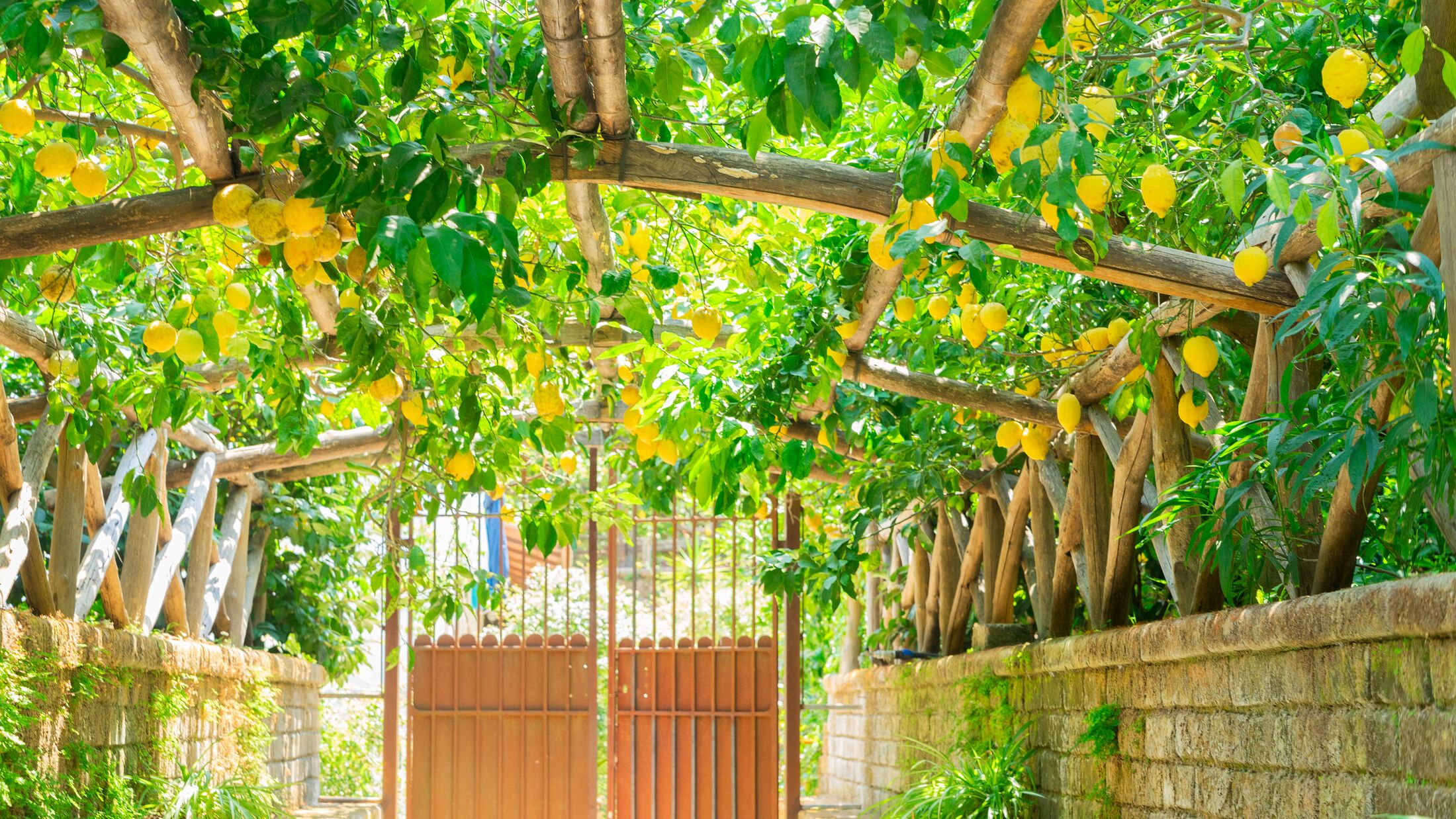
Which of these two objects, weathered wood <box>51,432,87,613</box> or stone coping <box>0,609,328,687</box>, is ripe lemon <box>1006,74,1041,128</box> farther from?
weathered wood <box>51,432,87,613</box>

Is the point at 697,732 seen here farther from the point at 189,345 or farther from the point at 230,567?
the point at 189,345

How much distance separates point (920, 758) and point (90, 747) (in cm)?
321

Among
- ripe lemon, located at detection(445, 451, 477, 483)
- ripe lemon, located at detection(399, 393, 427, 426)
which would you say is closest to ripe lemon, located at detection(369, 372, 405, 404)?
ripe lemon, located at detection(399, 393, 427, 426)

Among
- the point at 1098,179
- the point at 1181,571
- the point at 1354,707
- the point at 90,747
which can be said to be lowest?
the point at 90,747

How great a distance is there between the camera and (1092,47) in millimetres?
2217

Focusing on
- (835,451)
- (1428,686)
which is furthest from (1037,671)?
(1428,686)

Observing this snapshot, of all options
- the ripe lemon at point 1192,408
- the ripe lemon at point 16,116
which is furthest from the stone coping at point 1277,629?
the ripe lemon at point 16,116

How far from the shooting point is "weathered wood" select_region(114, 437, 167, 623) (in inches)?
187

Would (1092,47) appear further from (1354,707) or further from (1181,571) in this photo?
(1181,571)

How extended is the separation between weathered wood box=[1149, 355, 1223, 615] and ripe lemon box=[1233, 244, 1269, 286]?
962 millimetres

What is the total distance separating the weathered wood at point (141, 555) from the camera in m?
4.75

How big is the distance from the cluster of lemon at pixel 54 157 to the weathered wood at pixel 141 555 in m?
2.60

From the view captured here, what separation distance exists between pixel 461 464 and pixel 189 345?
0.76 m

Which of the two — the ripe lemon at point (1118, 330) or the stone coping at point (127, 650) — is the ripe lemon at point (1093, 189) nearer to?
the ripe lemon at point (1118, 330)
